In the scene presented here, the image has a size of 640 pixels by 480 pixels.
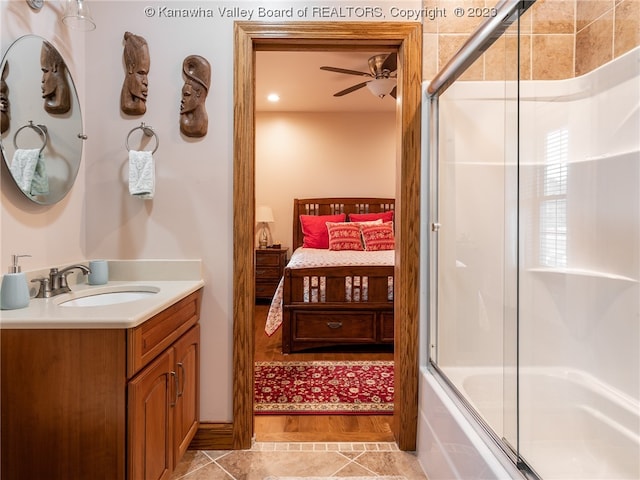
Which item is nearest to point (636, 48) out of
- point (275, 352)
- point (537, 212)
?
point (537, 212)

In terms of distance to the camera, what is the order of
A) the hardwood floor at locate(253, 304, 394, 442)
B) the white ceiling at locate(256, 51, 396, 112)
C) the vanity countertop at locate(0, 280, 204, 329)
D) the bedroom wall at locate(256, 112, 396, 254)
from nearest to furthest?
1. the vanity countertop at locate(0, 280, 204, 329)
2. the hardwood floor at locate(253, 304, 394, 442)
3. the white ceiling at locate(256, 51, 396, 112)
4. the bedroom wall at locate(256, 112, 396, 254)

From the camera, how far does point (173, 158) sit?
204 cm

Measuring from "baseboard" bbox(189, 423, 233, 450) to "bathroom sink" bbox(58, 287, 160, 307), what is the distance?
0.76 m

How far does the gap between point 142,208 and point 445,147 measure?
5.18ft

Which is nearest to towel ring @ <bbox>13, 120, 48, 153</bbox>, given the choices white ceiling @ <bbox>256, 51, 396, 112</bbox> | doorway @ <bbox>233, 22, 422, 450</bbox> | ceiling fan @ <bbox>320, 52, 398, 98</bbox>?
doorway @ <bbox>233, 22, 422, 450</bbox>

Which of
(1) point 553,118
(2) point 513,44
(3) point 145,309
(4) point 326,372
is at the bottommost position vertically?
(4) point 326,372

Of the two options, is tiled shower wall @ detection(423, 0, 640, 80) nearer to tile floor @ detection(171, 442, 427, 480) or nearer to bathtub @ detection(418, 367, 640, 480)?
bathtub @ detection(418, 367, 640, 480)

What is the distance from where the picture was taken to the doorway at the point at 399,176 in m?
1.99

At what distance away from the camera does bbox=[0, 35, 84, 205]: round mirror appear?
60.1 inches

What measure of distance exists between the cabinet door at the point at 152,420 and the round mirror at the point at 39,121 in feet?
2.98

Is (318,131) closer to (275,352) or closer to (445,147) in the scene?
(275,352)

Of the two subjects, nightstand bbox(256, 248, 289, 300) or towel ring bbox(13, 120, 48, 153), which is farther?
nightstand bbox(256, 248, 289, 300)

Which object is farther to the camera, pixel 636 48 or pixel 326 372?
pixel 326 372

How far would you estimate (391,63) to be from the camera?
338cm
